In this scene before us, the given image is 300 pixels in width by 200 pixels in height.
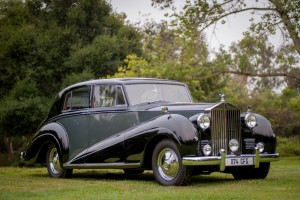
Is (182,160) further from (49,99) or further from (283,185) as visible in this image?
(49,99)

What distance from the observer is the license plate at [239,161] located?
9.63m

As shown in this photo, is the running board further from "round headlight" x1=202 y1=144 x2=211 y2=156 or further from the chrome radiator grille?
the chrome radiator grille

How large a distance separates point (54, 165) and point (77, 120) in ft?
4.13

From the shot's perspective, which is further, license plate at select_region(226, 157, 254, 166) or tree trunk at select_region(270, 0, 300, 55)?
tree trunk at select_region(270, 0, 300, 55)

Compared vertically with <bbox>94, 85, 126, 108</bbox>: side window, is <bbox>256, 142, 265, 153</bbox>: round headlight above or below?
below

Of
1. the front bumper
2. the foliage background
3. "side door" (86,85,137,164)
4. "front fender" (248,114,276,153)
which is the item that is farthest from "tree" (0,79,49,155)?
the front bumper

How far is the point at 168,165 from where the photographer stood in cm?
969

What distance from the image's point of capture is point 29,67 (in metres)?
30.2

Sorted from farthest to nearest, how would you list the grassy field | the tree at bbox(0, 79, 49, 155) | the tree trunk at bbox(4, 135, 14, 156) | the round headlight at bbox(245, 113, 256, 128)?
the tree trunk at bbox(4, 135, 14, 156) < the tree at bbox(0, 79, 49, 155) < the round headlight at bbox(245, 113, 256, 128) < the grassy field

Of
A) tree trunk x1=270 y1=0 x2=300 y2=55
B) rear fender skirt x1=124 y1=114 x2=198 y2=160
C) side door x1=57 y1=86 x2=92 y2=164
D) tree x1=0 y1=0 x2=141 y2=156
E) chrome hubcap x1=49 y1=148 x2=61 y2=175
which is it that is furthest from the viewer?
tree x1=0 y1=0 x2=141 y2=156

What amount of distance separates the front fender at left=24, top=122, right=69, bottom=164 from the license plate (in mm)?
3683

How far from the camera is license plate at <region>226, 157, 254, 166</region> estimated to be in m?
9.63

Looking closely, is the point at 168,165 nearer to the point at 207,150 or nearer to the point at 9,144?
the point at 207,150

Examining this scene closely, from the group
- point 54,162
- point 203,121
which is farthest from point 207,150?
point 54,162
